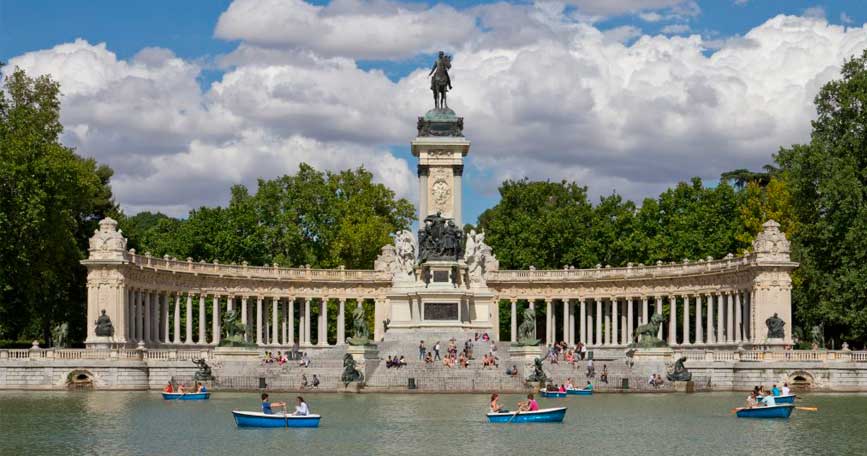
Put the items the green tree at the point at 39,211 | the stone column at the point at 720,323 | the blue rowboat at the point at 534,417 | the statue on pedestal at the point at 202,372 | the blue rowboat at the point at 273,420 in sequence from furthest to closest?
the stone column at the point at 720,323, the green tree at the point at 39,211, the statue on pedestal at the point at 202,372, the blue rowboat at the point at 534,417, the blue rowboat at the point at 273,420

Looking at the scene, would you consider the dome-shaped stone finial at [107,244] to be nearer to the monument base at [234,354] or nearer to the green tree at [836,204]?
the monument base at [234,354]

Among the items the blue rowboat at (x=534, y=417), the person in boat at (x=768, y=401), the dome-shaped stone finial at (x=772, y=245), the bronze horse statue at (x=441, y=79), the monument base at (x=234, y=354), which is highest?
the bronze horse statue at (x=441, y=79)

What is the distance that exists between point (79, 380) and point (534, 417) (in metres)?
30.0

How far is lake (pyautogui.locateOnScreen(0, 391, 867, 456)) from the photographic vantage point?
3925cm

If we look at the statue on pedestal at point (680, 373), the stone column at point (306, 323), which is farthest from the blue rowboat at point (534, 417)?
the stone column at point (306, 323)

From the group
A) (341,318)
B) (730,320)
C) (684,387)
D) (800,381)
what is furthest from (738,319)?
(341,318)

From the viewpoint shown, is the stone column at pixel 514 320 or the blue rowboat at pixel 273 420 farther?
the stone column at pixel 514 320

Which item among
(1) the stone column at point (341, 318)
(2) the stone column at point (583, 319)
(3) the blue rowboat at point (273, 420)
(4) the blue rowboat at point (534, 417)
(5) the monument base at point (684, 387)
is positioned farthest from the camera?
(1) the stone column at point (341, 318)

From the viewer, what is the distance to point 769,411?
49.6 metres

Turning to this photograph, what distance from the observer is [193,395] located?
5991 cm

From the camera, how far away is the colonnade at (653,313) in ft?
295

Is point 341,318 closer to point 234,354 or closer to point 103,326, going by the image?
point 103,326

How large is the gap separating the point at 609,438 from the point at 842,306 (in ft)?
131

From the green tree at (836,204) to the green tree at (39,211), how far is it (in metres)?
45.0
